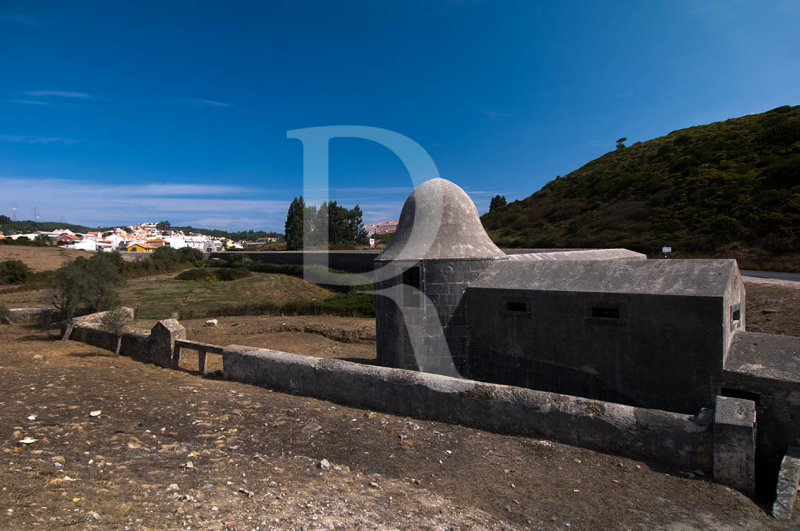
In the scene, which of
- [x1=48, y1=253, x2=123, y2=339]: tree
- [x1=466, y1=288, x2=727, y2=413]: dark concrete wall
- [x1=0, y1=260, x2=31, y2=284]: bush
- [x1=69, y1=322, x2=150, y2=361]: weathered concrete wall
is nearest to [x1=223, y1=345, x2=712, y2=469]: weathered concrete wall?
[x1=466, y1=288, x2=727, y2=413]: dark concrete wall

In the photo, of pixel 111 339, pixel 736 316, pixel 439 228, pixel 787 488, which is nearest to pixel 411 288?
pixel 439 228

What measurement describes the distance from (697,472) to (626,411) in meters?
0.91

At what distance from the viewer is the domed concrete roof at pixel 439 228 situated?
10070 millimetres

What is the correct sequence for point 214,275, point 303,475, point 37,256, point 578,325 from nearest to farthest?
point 303,475 < point 578,325 < point 214,275 < point 37,256

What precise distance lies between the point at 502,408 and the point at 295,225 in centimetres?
6212

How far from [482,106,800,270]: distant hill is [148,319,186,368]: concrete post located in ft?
93.8

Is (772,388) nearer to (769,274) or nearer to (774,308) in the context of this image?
(774,308)

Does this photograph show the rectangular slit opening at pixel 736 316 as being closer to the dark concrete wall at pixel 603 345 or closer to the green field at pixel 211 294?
the dark concrete wall at pixel 603 345

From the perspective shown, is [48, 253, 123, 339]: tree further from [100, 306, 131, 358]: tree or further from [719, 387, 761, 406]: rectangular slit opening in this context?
[719, 387, 761, 406]: rectangular slit opening

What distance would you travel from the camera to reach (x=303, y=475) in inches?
184

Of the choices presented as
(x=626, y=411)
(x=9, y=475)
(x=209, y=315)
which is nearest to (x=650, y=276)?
(x=626, y=411)

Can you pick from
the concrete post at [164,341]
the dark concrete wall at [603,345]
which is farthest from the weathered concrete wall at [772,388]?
the concrete post at [164,341]

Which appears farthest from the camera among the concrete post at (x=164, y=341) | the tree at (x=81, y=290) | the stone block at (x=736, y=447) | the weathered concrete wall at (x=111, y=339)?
the tree at (x=81, y=290)

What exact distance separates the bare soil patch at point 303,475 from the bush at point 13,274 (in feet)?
128
